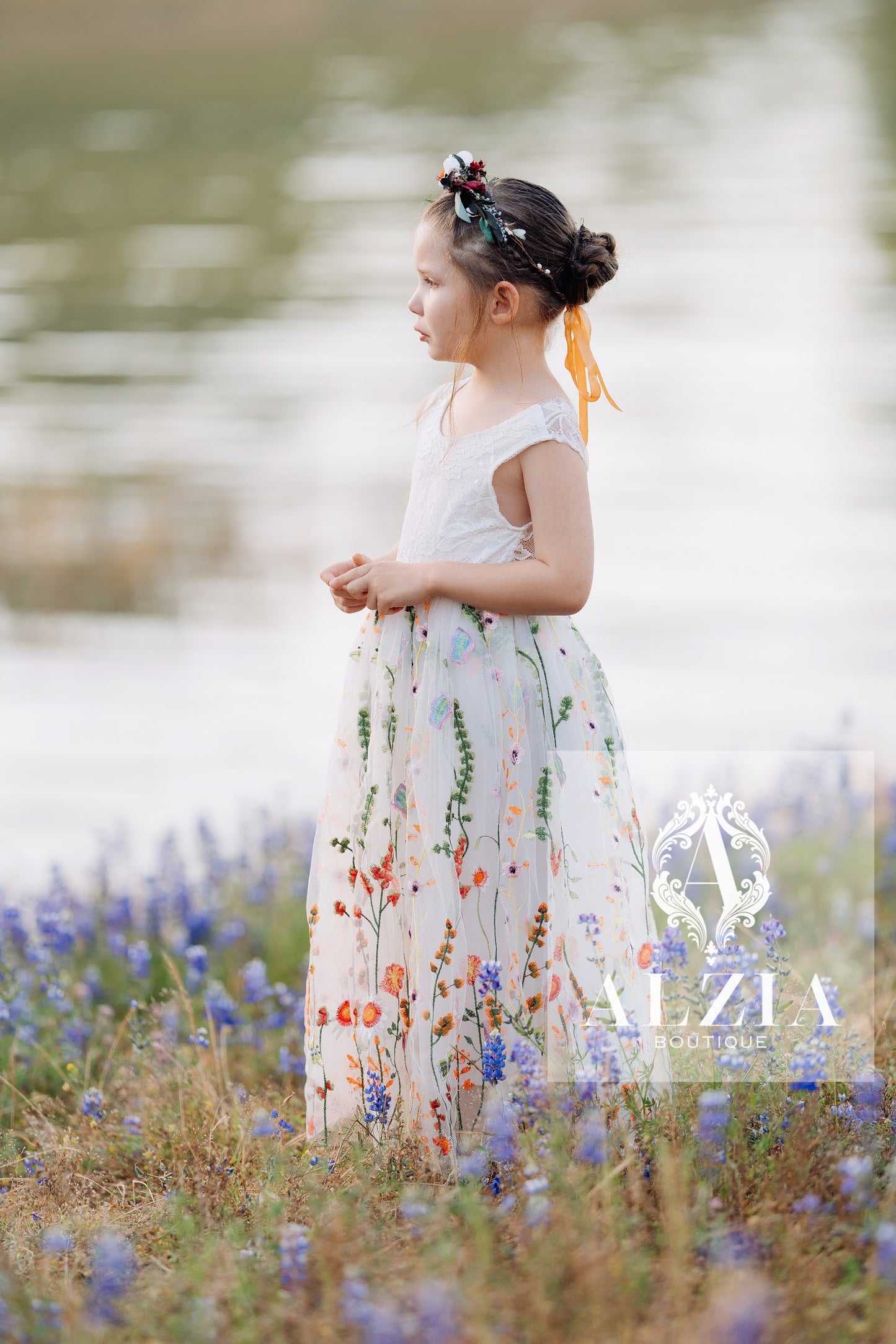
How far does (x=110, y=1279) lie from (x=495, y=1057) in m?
0.77

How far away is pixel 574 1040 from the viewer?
2.44m

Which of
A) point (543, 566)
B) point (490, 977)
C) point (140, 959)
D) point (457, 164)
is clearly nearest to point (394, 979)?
point (490, 977)

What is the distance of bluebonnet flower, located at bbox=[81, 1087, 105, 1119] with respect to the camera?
8.94ft

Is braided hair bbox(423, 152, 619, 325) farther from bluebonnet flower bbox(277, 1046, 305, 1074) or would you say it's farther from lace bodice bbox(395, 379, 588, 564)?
bluebonnet flower bbox(277, 1046, 305, 1074)

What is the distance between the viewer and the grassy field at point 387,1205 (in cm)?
168

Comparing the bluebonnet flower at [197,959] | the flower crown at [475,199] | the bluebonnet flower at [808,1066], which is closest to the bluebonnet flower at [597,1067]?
the bluebonnet flower at [808,1066]

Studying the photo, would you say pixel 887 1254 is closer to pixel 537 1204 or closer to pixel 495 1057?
pixel 537 1204

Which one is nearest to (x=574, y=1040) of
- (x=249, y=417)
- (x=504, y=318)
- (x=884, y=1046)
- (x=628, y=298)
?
(x=884, y=1046)

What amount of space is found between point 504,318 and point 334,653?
3.66 metres

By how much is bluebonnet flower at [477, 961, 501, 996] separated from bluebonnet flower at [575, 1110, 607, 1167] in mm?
300

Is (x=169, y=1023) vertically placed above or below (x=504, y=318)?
below

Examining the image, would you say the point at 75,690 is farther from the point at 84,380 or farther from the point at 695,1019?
the point at 84,380

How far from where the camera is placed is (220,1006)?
301 centimetres

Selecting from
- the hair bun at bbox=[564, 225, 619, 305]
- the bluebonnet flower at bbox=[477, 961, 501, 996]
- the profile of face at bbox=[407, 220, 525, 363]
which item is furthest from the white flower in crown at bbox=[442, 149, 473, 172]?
the bluebonnet flower at bbox=[477, 961, 501, 996]
